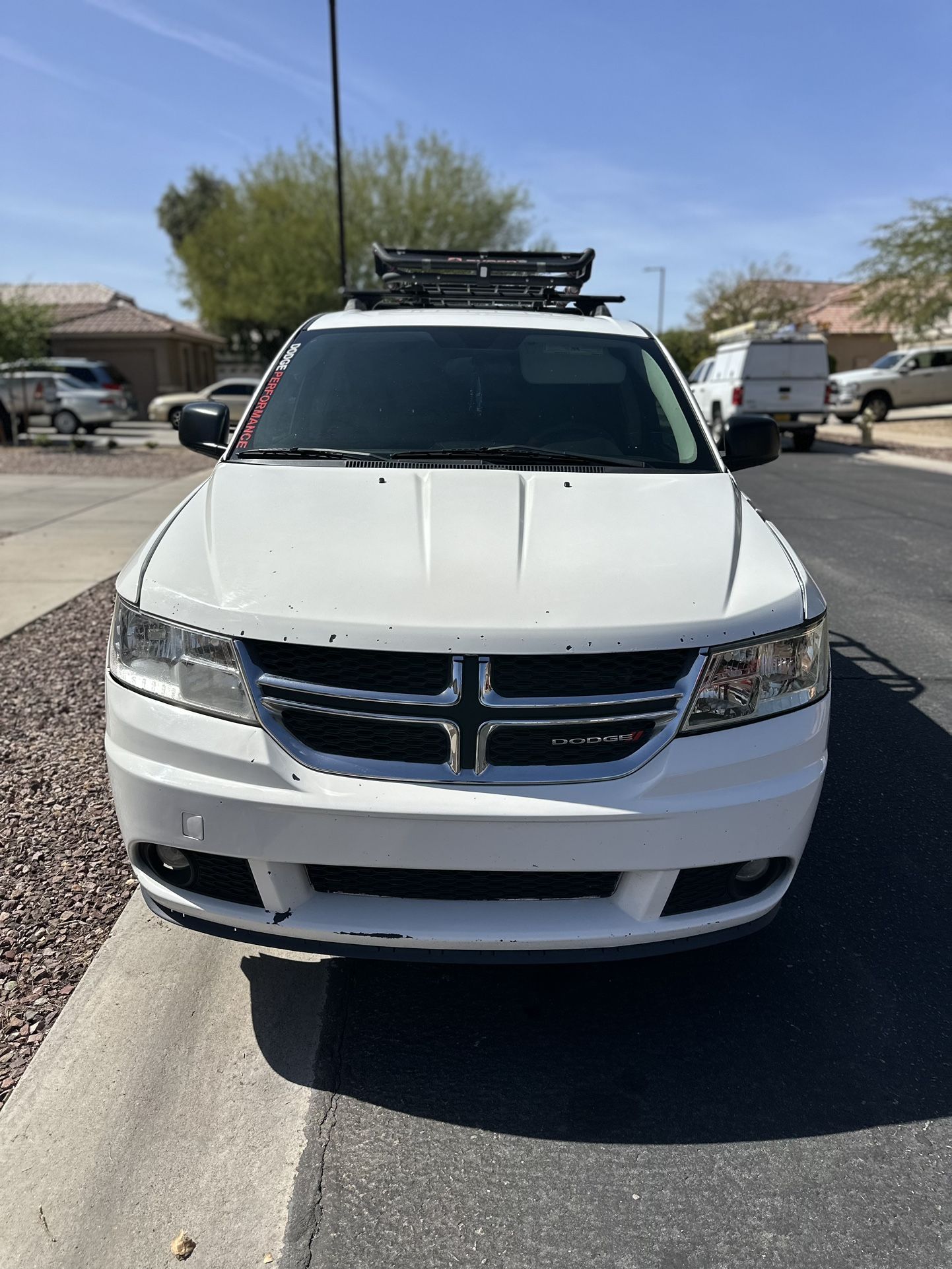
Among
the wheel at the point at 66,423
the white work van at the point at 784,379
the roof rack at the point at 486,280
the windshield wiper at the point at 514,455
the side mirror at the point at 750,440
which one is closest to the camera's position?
the windshield wiper at the point at 514,455

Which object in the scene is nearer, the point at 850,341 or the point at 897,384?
the point at 897,384

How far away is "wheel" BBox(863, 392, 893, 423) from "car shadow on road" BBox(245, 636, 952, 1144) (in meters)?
28.8

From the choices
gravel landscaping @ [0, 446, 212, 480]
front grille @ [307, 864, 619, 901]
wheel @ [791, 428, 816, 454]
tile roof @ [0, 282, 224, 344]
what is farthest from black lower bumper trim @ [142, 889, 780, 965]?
tile roof @ [0, 282, 224, 344]

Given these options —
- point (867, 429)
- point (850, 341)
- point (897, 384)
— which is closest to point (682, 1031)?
point (867, 429)

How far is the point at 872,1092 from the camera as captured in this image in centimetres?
248

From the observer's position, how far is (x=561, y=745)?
92.7 inches

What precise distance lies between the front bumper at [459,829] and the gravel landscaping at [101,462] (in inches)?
578

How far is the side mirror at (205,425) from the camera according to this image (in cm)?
395

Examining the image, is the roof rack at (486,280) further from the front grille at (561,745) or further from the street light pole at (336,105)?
the street light pole at (336,105)

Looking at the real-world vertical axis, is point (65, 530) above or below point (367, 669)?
below

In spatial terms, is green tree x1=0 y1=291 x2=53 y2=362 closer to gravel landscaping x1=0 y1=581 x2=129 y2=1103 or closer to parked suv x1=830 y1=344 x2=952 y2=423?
gravel landscaping x1=0 y1=581 x2=129 y2=1103

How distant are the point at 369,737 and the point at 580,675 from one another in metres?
0.51

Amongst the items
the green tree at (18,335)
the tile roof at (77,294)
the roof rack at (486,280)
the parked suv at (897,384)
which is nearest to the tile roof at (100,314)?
the tile roof at (77,294)

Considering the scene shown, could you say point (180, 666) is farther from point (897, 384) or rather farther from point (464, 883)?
point (897, 384)
